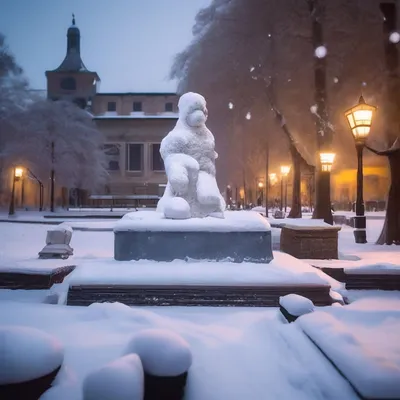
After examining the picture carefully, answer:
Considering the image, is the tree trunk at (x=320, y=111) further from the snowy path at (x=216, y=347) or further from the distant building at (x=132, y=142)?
the distant building at (x=132, y=142)

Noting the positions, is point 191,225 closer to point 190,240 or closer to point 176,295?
point 190,240

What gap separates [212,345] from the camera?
11.6 feet

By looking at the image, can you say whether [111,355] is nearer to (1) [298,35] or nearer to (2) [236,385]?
(2) [236,385]

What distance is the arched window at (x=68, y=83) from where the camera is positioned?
40.0m

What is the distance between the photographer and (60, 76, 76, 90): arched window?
40.0 m

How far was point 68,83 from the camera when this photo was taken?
40688 millimetres

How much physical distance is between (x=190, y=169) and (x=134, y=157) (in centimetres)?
4168

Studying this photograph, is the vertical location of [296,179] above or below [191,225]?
above

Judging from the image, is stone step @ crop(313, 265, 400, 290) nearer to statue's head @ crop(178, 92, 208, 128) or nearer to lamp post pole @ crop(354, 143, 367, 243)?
statue's head @ crop(178, 92, 208, 128)

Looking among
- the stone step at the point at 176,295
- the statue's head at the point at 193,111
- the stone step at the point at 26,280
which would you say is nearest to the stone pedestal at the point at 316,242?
the statue's head at the point at 193,111

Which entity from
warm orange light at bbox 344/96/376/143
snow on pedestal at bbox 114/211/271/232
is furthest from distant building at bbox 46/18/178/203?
snow on pedestal at bbox 114/211/271/232

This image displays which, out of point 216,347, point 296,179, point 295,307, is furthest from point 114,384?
point 296,179

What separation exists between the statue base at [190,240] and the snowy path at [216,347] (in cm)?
140

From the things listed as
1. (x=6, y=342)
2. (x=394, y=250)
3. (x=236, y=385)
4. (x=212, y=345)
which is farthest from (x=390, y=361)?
(x=394, y=250)
